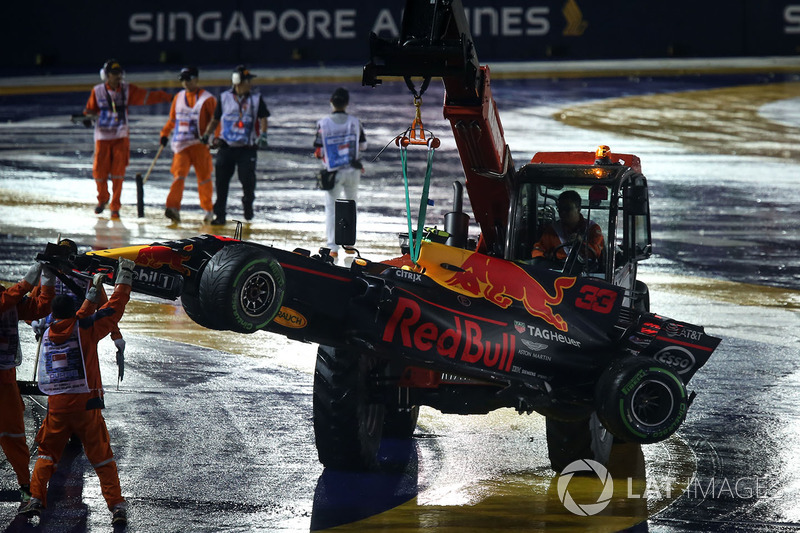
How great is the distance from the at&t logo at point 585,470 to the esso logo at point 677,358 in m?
0.96

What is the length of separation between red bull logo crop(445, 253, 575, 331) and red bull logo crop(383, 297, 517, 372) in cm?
28

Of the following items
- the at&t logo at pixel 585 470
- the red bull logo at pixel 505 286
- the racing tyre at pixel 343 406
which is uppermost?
the red bull logo at pixel 505 286

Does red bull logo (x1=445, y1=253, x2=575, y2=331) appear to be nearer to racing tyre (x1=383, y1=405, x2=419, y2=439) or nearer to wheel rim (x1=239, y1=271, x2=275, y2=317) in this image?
wheel rim (x1=239, y1=271, x2=275, y2=317)

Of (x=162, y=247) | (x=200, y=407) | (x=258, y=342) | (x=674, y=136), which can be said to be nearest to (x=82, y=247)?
(x=258, y=342)

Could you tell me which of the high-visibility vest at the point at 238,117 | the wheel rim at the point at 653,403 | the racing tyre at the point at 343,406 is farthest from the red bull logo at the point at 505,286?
the high-visibility vest at the point at 238,117

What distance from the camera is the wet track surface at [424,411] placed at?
8664 millimetres

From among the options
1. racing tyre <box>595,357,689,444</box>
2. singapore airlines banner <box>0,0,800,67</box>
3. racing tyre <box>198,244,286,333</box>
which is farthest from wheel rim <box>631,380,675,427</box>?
singapore airlines banner <box>0,0,800,67</box>

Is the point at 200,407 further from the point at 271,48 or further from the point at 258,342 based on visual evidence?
the point at 271,48

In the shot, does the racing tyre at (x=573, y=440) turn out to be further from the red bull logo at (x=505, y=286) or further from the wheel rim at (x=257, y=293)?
the wheel rim at (x=257, y=293)

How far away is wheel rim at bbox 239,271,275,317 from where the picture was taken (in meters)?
7.56

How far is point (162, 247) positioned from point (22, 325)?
6345 millimetres

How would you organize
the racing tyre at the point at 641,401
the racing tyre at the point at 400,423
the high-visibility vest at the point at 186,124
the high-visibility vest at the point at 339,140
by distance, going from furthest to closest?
the high-visibility vest at the point at 186,124, the high-visibility vest at the point at 339,140, the racing tyre at the point at 400,423, the racing tyre at the point at 641,401

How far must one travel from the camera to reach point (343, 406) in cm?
911

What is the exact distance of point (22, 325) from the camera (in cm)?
1372
